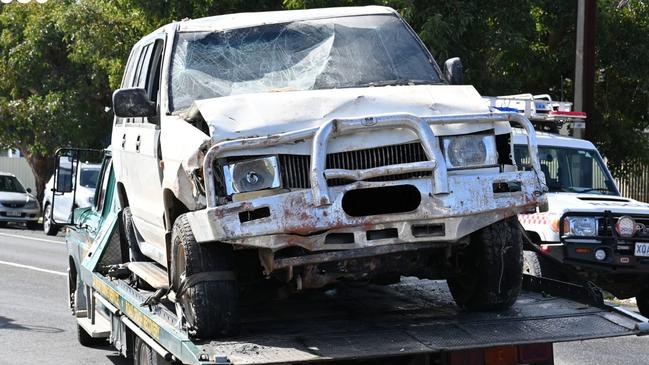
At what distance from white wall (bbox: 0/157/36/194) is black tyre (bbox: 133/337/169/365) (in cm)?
3946

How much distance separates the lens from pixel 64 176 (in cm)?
1193

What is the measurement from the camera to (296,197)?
6.47 m

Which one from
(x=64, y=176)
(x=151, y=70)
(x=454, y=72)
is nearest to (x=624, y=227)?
(x=454, y=72)

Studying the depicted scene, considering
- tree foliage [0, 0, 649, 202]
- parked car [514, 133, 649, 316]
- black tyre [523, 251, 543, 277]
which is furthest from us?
tree foliage [0, 0, 649, 202]

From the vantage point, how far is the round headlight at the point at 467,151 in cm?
681

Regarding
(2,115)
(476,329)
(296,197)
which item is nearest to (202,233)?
(296,197)

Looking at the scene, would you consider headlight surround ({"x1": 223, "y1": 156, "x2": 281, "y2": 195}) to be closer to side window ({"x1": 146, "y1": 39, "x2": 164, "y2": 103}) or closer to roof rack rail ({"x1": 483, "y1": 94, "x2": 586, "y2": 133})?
side window ({"x1": 146, "y1": 39, "x2": 164, "y2": 103})

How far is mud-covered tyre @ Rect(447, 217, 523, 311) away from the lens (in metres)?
7.28

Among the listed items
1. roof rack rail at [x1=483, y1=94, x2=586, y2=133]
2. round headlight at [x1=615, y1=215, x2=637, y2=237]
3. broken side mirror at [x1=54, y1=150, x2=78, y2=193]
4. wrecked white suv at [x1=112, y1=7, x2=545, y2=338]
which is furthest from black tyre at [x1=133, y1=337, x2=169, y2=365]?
roof rack rail at [x1=483, y1=94, x2=586, y2=133]

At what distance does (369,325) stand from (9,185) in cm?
2668

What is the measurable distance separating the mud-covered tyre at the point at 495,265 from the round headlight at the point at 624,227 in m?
4.77

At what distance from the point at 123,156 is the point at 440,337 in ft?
12.2

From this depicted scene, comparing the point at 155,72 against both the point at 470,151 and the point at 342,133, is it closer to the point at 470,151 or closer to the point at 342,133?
the point at 342,133

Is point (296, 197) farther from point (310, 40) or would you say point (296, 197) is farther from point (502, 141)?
point (310, 40)
